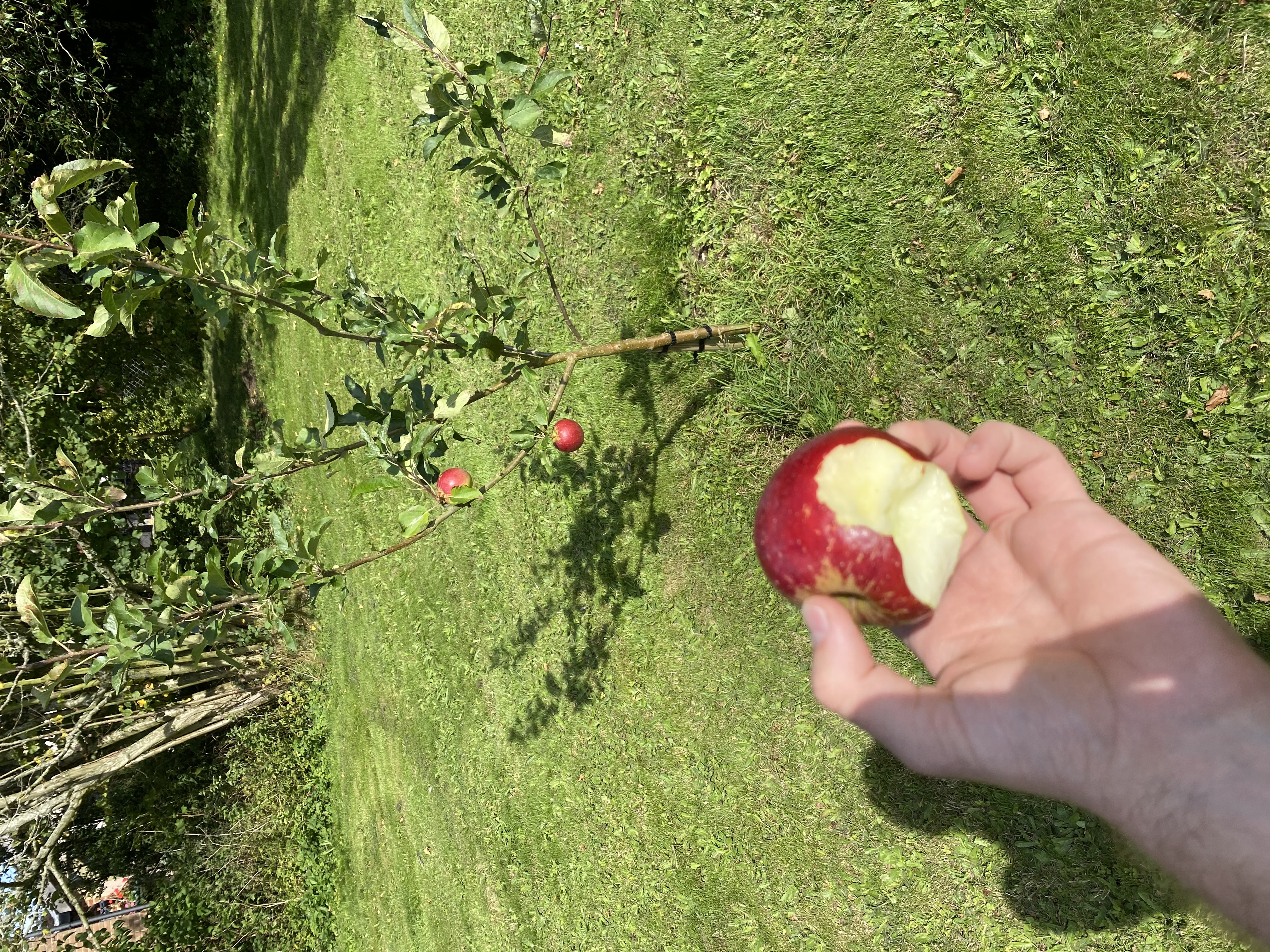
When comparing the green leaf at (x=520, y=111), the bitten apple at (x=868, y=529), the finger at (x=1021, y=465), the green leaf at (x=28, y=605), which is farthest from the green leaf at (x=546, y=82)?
the green leaf at (x=28, y=605)

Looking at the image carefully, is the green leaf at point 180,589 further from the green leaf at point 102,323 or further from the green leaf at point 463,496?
the green leaf at point 463,496

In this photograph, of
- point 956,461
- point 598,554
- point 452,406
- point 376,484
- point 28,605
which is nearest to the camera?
point 956,461

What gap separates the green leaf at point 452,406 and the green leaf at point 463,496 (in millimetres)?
276

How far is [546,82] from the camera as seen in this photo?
6.56 feet

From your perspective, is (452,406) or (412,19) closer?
(412,19)

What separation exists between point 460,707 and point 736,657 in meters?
2.53

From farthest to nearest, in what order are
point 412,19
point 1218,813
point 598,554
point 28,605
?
1. point 598,554
2. point 28,605
3. point 412,19
4. point 1218,813

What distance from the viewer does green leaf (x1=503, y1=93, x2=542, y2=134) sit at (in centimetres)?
197

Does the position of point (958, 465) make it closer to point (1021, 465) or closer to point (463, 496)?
point (1021, 465)

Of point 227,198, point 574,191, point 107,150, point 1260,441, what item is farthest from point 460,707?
point 107,150

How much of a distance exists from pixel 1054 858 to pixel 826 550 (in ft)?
5.52

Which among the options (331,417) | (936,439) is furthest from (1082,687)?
(331,417)

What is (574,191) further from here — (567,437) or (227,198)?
(227,198)

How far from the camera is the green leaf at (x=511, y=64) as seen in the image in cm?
192
